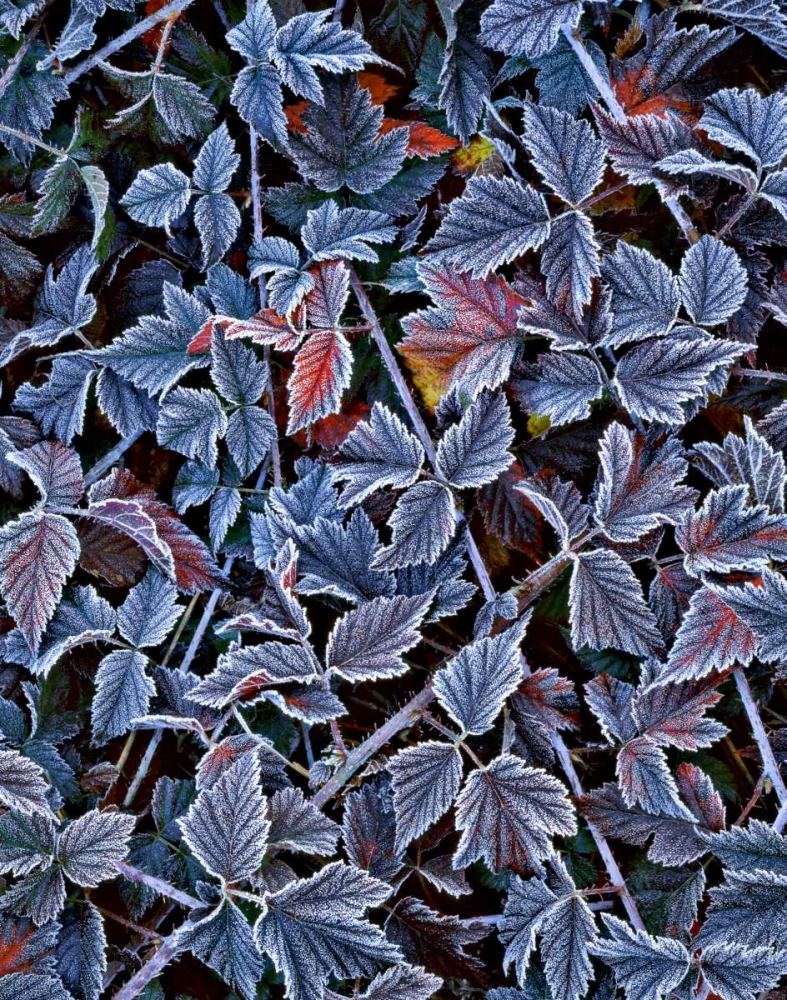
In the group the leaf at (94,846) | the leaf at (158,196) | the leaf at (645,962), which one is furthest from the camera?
the leaf at (158,196)

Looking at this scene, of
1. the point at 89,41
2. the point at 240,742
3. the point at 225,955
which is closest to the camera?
the point at 225,955

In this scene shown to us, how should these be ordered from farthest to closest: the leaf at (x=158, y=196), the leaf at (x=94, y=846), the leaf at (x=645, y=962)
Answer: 1. the leaf at (x=158, y=196)
2. the leaf at (x=94, y=846)
3. the leaf at (x=645, y=962)

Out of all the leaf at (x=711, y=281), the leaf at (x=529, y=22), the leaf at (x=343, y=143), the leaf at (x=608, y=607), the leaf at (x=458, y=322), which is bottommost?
the leaf at (x=608, y=607)

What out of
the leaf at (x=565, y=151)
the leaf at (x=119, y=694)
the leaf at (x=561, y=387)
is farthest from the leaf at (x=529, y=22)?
the leaf at (x=119, y=694)

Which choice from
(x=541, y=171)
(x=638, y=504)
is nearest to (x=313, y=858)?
(x=638, y=504)

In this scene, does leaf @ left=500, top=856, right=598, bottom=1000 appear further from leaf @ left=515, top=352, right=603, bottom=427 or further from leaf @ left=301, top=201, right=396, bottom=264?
leaf @ left=301, top=201, right=396, bottom=264

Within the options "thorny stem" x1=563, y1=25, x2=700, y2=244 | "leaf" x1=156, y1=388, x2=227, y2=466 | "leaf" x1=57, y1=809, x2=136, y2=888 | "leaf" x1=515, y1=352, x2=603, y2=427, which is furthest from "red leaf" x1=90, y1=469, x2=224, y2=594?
"thorny stem" x1=563, y1=25, x2=700, y2=244

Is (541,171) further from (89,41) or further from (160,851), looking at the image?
(160,851)

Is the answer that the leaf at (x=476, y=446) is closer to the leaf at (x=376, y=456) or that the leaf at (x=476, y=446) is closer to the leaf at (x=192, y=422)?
the leaf at (x=376, y=456)
